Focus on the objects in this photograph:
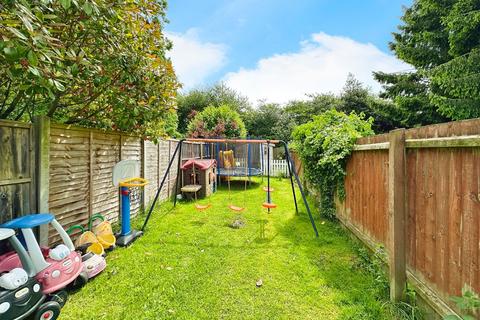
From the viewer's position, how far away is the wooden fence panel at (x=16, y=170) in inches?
95.0

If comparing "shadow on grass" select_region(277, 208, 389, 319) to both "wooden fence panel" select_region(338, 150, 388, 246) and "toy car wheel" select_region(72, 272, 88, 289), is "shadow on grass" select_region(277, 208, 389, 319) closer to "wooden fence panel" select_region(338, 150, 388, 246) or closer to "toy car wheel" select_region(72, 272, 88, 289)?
"wooden fence panel" select_region(338, 150, 388, 246)

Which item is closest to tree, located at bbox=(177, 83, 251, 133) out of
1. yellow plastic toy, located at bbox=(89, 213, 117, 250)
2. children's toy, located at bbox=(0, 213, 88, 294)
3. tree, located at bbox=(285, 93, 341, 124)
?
tree, located at bbox=(285, 93, 341, 124)

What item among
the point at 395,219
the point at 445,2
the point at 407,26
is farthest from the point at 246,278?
the point at 407,26

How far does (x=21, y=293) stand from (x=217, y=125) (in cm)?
1173

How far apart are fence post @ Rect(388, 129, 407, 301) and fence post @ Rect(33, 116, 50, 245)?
380cm

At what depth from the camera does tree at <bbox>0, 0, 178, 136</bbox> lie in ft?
5.55

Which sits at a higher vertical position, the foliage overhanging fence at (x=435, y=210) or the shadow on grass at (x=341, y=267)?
the foliage overhanging fence at (x=435, y=210)

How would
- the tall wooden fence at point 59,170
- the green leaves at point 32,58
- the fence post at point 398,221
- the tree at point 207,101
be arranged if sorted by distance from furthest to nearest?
1. the tree at point 207,101
2. the tall wooden fence at point 59,170
3. the fence post at point 398,221
4. the green leaves at point 32,58

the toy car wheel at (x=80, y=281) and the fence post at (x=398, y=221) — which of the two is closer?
the fence post at (x=398, y=221)

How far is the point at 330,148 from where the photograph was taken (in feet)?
14.4

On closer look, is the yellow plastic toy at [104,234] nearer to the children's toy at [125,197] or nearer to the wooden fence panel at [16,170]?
the children's toy at [125,197]

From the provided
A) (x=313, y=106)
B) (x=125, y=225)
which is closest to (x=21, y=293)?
(x=125, y=225)

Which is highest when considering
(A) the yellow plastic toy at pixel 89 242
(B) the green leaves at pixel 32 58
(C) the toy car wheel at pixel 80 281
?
(B) the green leaves at pixel 32 58

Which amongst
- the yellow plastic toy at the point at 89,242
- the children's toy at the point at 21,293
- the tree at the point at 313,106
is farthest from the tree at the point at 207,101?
the children's toy at the point at 21,293
